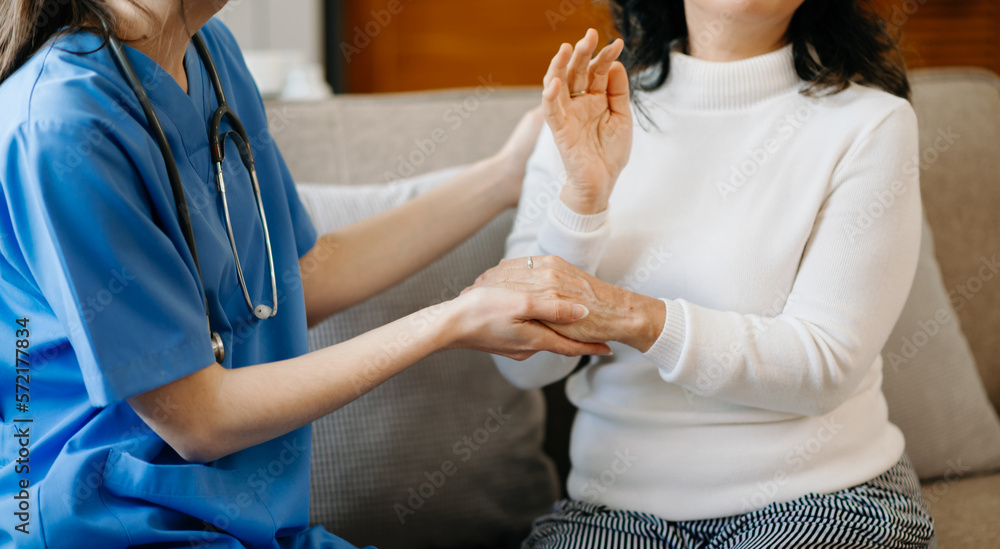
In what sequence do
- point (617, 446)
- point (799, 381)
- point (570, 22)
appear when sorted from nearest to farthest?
point (799, 381) → point (617, 446) → point (570, 22)

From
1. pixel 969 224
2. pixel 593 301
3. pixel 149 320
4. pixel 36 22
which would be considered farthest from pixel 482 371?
pixel 969 224

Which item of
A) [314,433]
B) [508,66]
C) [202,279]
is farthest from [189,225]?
[508,66]

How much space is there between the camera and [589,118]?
3.37ft

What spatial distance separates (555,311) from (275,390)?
317 mm

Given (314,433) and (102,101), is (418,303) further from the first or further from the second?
(102,101)

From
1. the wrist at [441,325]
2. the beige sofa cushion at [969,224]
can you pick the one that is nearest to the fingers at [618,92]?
the wrist at [441,325]

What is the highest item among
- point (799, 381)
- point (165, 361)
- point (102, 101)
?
point (102, 101)

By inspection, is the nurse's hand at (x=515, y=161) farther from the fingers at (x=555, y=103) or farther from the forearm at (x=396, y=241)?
the fingers at (x=555, y=103)

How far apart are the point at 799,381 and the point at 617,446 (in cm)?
26

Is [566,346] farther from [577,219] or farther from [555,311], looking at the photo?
[577,219]

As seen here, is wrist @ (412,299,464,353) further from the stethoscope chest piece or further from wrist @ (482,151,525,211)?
wrist @ (482,151,525,211)

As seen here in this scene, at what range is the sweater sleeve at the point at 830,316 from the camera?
0.96m

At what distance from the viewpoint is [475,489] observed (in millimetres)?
1276

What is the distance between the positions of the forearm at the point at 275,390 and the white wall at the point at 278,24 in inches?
99.1
